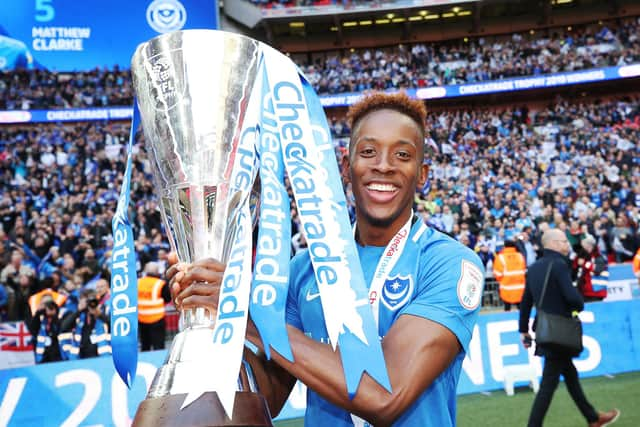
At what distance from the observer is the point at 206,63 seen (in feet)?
5.54

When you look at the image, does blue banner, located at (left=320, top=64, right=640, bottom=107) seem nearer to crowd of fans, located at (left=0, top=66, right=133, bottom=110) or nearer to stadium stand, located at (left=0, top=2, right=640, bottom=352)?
stadium stand, located at (left=0, top=2, right=640, bottom=352)

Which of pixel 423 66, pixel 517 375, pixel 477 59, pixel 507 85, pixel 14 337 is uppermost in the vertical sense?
pixel 477 59

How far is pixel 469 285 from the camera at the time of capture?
178 cm

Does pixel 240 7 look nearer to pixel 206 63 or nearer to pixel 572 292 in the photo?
pixel 572 292

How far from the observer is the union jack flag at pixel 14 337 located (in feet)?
32.3

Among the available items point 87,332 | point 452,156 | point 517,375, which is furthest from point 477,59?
point 87,332

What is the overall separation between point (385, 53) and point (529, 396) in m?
24.6

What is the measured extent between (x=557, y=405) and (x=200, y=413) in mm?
6349

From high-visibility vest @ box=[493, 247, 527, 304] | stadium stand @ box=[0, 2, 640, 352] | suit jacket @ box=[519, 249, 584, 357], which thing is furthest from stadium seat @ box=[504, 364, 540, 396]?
high-visibility vest @ box=[493, 247, 527, 304]

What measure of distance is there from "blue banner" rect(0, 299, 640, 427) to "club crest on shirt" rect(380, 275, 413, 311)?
5.19 meters

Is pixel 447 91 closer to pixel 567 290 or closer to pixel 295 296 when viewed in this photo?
pixel 567 290

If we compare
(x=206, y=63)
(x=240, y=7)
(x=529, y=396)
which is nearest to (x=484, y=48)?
(x=240, y=7)

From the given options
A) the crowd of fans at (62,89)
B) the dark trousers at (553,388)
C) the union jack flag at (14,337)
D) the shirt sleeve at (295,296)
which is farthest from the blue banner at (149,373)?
the crowd of fans at (62,89)

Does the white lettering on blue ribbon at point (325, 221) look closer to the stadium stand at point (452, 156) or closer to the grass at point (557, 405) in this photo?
the grass at point (557, 405)
